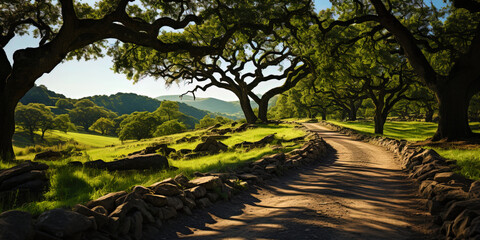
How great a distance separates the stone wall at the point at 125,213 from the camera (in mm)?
3256

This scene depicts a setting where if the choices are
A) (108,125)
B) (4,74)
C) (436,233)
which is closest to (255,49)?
(4,74)

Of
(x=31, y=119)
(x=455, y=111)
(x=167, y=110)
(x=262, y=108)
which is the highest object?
(x=167, y=110)

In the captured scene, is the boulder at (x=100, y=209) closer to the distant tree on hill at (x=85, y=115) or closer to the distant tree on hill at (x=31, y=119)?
the distant tree on hill at (x=31, y=119)

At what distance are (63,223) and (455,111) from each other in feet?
57.1

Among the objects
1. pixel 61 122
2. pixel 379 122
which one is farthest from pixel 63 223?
pixel 61 122

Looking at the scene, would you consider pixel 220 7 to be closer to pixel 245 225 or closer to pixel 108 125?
pixel 245 225

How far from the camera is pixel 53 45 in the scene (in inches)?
454

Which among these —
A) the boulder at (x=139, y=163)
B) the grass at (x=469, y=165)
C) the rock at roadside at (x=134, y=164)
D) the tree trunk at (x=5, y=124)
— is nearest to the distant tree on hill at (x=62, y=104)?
the tree trunk at (x=5, y=124)

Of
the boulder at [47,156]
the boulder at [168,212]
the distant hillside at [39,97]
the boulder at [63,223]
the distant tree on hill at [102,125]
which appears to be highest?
the distant hillside at [39,97]

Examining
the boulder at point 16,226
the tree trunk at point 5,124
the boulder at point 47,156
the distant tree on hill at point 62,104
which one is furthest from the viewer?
the distant tree on hill at point 62,104

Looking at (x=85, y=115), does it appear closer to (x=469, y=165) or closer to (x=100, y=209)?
(x=100, y=209)

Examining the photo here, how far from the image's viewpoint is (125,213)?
4250 millimetres

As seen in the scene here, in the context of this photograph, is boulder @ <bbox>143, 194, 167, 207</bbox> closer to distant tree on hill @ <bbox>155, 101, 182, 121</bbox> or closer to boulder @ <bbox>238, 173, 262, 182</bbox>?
boulder @ <bbox>238, 173, 262, 182</bbox>

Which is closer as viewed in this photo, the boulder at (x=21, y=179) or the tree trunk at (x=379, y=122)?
the boulder at (x=21, y=179)
